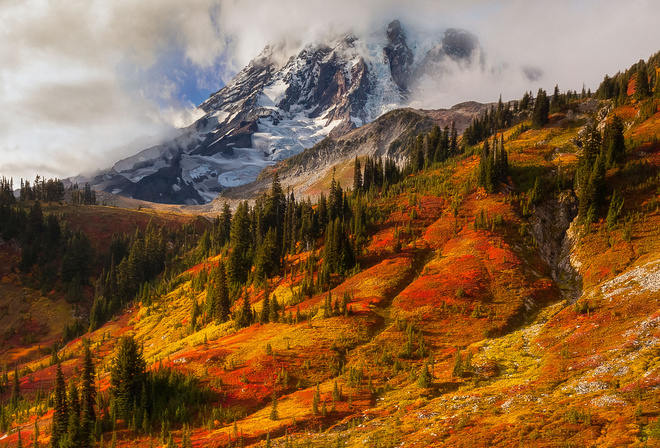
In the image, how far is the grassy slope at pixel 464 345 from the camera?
30.9m

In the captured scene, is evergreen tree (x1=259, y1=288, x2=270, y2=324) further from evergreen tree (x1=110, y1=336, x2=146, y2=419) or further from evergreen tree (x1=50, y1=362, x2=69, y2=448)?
evergreen tree (x1=50, y1=362, x2=69, y2=448)

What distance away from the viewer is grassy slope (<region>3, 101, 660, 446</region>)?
3089cm

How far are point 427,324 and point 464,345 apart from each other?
24.0 ft

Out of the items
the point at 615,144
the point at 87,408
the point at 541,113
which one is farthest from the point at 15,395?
the point at 541,113

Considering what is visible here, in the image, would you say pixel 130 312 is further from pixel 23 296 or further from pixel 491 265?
pixel 491 265

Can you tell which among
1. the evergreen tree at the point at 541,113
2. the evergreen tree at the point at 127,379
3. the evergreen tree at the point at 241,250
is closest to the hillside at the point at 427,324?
the evergreen tree at the point at 127,379

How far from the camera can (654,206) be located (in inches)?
2793

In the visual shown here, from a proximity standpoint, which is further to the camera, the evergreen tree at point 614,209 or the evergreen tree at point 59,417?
the evergreen tree at point 614,209

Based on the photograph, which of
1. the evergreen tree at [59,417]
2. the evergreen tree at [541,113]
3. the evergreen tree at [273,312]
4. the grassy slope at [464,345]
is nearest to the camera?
the grassy slope at [464,345]

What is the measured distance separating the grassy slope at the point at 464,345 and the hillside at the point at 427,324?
0.85 ft

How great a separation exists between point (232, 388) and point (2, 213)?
180 metres

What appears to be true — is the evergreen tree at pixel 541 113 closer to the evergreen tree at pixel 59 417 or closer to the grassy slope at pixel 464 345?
the grassy slope at pixel 464 345

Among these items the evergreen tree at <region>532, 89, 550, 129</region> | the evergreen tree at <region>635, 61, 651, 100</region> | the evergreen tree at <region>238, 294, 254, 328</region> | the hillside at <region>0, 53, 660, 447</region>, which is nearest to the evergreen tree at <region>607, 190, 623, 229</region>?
the hillside at <region>0, 53, 660, 447</region>

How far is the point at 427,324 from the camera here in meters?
59.6
